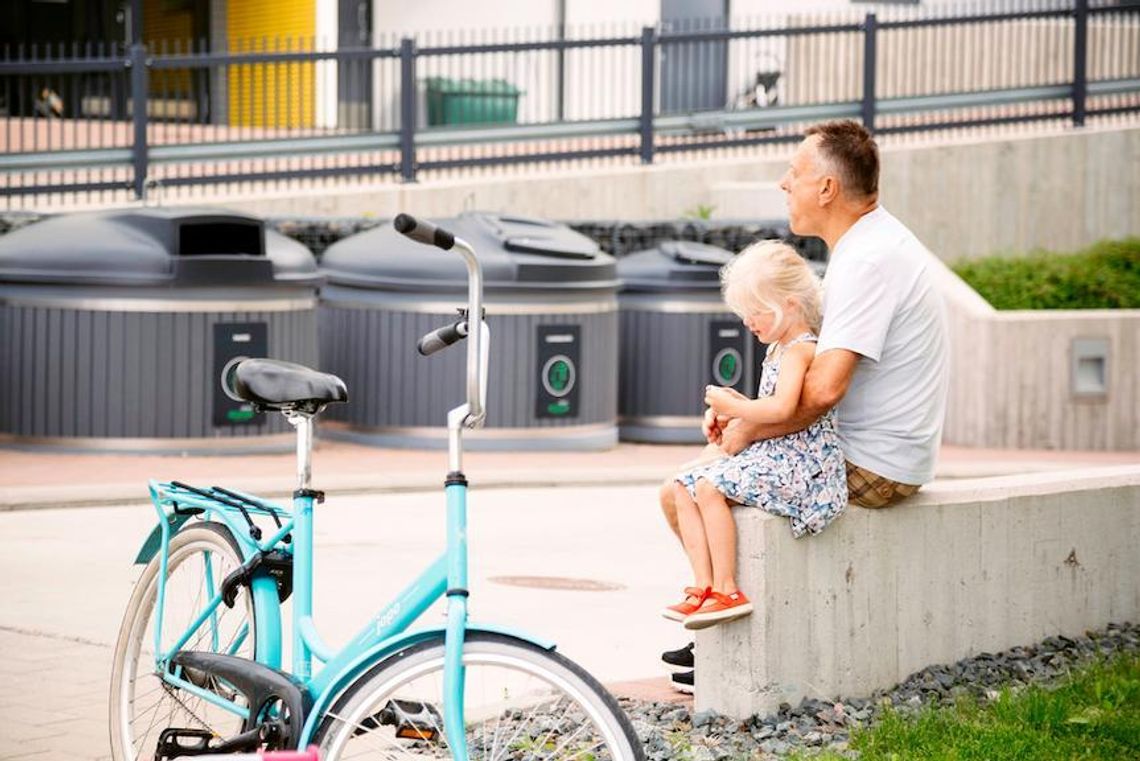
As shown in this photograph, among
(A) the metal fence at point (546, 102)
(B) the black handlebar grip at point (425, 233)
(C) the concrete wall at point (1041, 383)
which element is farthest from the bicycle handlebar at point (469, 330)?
(A) the metal fence at point (546, 102)

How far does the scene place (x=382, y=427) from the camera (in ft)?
41.9

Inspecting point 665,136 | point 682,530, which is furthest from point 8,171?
point 682,530

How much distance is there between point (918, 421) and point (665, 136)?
13770 mm

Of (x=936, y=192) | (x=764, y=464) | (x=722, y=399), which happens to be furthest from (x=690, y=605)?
(x=936, y=192)

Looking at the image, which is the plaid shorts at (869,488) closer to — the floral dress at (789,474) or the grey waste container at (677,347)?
the floral dress at (789,474)

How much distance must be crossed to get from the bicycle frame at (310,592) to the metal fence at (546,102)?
11516 mm

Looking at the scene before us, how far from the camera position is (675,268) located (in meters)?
13.7

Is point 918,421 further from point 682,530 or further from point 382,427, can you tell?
point 382,427

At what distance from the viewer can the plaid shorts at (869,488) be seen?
5953 mm

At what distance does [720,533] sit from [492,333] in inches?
273

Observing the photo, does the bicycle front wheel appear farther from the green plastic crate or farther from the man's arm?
the green plastic crate

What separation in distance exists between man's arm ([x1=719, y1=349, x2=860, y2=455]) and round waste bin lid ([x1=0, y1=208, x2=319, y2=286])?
6.49 m

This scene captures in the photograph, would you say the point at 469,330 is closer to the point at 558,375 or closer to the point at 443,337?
the point at 443,337

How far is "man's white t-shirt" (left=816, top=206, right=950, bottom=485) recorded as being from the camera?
573 cm
